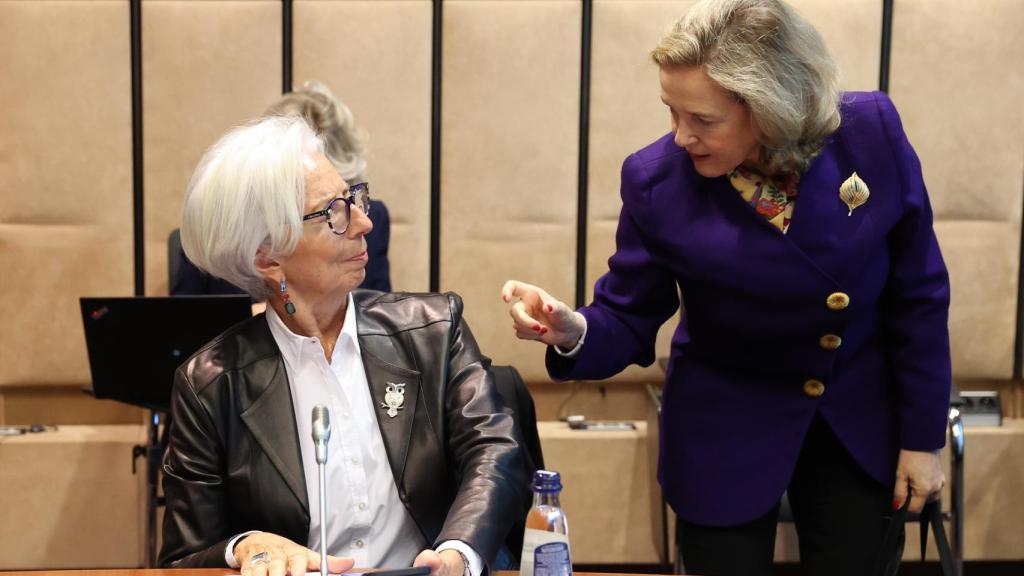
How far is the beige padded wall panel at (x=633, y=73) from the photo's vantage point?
3.73m

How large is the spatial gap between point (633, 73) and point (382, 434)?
2216 mm

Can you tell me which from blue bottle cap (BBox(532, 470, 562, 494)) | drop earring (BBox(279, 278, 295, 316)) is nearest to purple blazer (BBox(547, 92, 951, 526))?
drop earring (BBox(279, 278, 295, 316))

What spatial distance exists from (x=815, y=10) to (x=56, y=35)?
8.27 feet

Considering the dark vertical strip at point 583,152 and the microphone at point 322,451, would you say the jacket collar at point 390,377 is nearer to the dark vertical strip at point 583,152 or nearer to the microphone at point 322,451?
the microphone at point 322,451

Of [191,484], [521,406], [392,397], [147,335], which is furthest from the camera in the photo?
[147,335]

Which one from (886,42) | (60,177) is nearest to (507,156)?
(886,42)

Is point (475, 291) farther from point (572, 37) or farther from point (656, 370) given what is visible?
point (572, 37)

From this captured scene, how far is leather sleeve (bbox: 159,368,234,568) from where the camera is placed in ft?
5.82

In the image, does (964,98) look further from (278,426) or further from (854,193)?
(278,426)

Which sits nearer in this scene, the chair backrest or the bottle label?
the bottle label

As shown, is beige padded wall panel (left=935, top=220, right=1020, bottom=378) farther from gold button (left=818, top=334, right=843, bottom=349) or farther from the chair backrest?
the chair backrest

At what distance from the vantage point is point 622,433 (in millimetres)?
3844

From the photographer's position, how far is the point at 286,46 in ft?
12.2

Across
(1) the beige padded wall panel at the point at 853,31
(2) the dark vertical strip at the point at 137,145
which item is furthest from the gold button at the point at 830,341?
(2) the dark vertical strip at the point at 137,145
